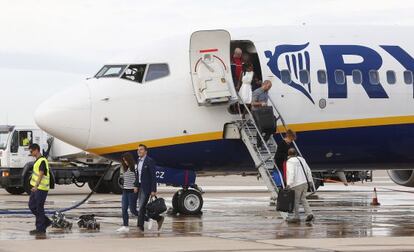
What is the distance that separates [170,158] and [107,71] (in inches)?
106

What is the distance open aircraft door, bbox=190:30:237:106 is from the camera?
24.6 metres

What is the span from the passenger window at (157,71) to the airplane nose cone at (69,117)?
5.09ft

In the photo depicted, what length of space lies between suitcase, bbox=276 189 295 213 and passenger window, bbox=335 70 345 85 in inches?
163

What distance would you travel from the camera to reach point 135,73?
82.2 ft

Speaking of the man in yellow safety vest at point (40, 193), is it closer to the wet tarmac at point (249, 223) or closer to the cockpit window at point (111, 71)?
the wet tarmac at point (249, 223)

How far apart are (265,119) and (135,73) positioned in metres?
3.43

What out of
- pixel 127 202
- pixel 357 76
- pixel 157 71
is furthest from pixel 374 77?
pixel 127 202

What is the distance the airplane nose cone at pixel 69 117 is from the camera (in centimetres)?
2430

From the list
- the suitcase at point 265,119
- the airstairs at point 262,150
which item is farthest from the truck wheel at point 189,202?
the suitcase at point 265,119

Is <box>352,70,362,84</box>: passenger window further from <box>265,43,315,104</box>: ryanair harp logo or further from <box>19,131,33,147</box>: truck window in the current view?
<box>19,131,33,147</box>: truck window

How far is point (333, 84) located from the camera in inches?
1004

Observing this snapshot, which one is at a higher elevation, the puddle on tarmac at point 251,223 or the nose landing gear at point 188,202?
the nose landing gear at point 188,202

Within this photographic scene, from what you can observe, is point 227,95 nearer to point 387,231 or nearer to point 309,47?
point 309,47

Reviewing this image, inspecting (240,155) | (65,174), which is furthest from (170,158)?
(65,174)
